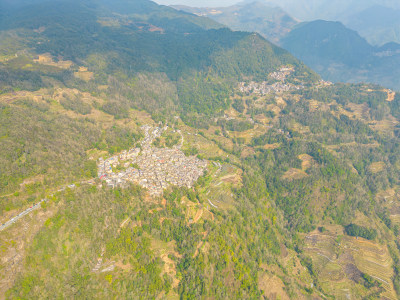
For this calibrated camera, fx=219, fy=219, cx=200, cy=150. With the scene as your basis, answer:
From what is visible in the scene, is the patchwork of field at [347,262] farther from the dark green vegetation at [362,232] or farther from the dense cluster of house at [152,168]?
the dense cluster of house at [152,168]

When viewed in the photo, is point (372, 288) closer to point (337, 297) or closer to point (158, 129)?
point (337, 297)

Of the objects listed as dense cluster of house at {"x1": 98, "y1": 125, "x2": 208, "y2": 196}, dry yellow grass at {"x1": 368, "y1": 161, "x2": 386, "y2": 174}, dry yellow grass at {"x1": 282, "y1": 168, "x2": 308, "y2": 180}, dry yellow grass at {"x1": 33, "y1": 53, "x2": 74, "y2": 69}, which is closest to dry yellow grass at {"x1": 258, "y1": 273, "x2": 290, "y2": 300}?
dense cluster of house at {"x1": 98, "y1": 125, "x2": 208, "y2": 196}

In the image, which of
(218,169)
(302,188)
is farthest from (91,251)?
(302,188)

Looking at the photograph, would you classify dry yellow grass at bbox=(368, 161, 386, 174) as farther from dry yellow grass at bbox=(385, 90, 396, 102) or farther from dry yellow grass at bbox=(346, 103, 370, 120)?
dry yellow grass at bbox=(385, 90, 396, 102)

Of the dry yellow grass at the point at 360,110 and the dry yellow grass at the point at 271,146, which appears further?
the dry yellow grass at the point at 360,110

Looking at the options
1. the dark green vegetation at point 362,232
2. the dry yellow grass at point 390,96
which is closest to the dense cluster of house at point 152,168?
the dark green vegetation at point 362,232

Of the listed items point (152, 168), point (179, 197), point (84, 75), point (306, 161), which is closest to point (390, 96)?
point (306, 161)
